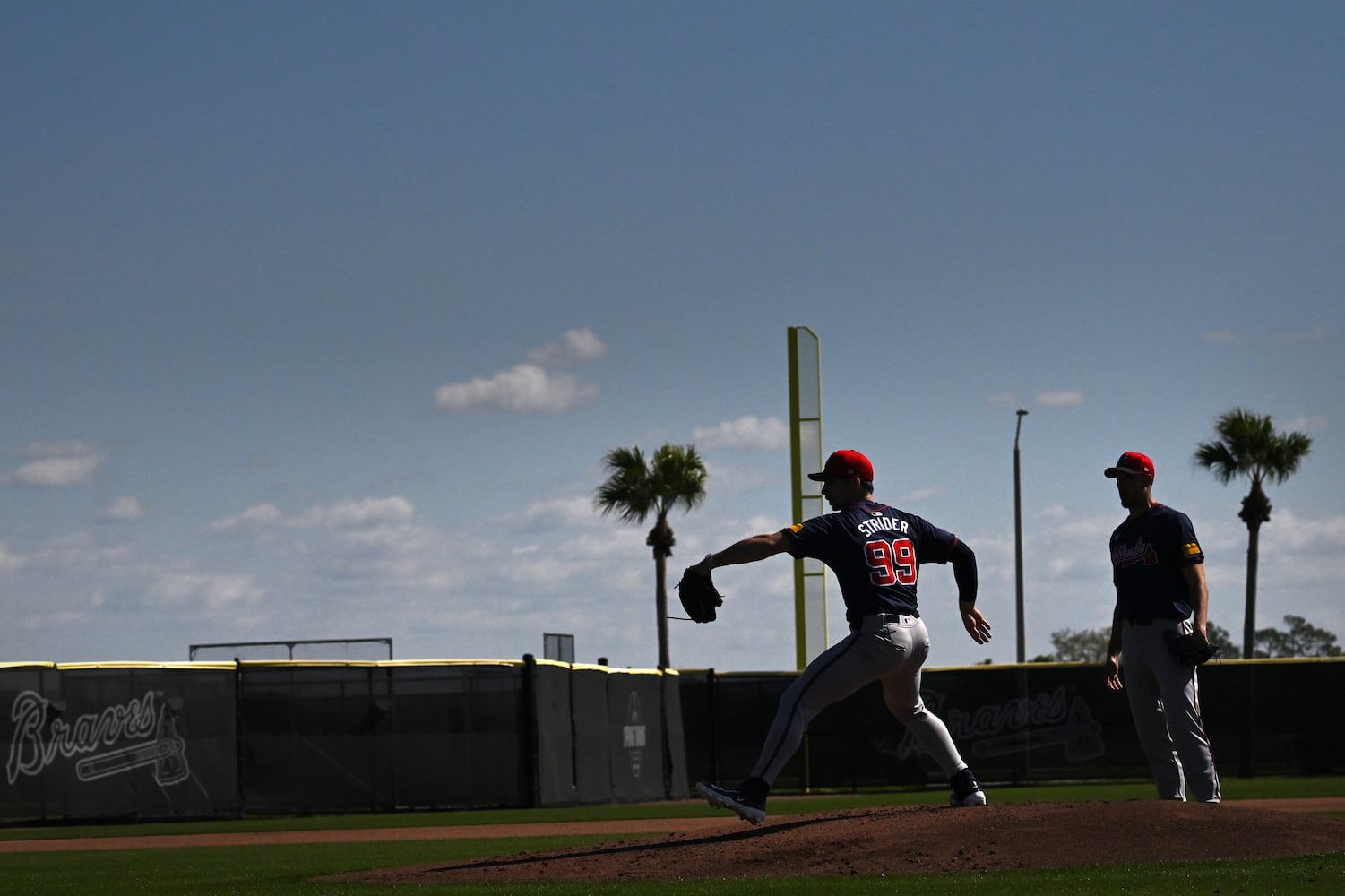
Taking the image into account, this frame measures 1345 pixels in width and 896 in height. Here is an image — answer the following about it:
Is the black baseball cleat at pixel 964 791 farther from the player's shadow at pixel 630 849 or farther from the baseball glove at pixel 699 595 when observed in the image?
the baseball glove at pixel 699 595

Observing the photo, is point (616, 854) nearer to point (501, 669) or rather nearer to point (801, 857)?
point (801, 857)

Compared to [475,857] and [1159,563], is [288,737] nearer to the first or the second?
[475,857]

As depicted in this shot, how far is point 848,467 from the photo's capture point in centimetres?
877

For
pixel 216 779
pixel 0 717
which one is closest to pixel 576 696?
pixel 216 779

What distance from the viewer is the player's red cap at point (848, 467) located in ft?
28.8

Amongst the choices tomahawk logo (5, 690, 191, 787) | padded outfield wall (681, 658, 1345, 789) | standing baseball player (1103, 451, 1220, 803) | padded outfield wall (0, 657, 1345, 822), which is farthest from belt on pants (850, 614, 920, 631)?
padded outfield wall (681, 658, 1345, 789)

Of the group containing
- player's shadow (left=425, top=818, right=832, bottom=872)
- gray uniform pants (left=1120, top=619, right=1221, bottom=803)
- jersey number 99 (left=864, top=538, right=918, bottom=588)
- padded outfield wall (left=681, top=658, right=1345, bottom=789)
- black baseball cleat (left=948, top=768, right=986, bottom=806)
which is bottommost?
padded outfield wall (left=681, top=658, right=1345, bottom=789)

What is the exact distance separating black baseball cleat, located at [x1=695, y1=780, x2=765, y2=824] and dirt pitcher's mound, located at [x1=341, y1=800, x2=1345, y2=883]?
0.41ft

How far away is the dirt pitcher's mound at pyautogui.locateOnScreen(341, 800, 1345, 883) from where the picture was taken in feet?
25.7

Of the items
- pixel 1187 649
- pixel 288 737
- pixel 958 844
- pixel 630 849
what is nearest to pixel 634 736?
pixel 288 737

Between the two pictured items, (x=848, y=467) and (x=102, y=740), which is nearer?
(x=848, y=467)

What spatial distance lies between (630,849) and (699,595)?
160 cm

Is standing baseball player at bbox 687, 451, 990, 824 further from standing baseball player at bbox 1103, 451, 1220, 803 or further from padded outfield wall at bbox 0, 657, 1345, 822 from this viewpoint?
padded outfield wall at bbox 0, 657, 1345, 822

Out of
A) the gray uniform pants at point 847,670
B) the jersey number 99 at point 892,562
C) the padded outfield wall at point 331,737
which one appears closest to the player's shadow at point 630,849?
the gray uniform pants at point 847,670
